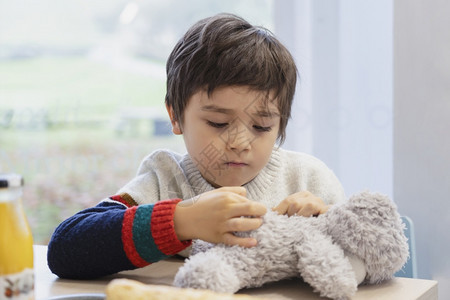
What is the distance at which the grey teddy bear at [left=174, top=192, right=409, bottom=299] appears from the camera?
83cm

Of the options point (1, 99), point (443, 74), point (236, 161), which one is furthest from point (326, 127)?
point (1, 99)

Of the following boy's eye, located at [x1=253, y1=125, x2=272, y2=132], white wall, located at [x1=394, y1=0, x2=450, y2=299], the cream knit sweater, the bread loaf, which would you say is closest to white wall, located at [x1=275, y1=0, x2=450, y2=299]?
white wall, located at [x1=394, y1=0, x2=450, y2=299]

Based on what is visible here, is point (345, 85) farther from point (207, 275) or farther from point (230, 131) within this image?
point (207, 275)

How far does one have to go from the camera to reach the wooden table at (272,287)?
872 mm

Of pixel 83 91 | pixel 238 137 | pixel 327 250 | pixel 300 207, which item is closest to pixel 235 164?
pixel 238 137

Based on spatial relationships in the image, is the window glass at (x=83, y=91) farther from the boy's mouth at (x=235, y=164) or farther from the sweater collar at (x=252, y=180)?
the boy's mouth at (x=235, y=164)

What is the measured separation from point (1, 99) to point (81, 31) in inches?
22.9

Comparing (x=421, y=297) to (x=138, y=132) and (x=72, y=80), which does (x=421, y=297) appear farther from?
(x=72, y=80)

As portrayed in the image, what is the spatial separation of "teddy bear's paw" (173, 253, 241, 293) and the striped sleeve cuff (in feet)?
0.38

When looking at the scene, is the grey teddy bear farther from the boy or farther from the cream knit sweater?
the cream knit sweater

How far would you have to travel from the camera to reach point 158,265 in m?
1.06

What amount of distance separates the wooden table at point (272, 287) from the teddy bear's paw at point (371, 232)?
0.03m

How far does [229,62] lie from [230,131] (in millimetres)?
120

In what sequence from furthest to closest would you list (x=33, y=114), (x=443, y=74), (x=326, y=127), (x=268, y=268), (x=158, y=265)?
(x=33, y=114) < (x=326, y=127) < (x=443, y=74) < (x=158, y=265) < (x=268, y=268)
